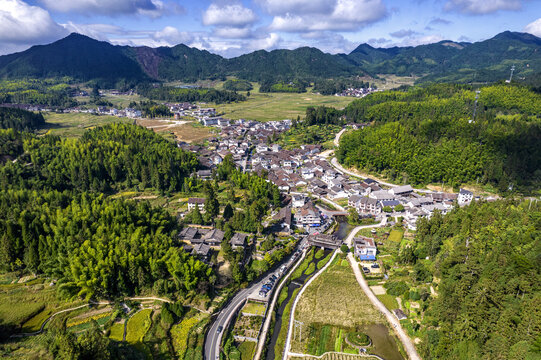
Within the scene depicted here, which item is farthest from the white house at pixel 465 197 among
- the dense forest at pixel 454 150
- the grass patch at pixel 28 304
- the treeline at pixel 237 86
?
the treeline at pixel 237 86

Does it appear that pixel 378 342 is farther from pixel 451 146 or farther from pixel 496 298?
pixel 451 146

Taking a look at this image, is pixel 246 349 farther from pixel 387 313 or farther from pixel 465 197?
pixel 465 197

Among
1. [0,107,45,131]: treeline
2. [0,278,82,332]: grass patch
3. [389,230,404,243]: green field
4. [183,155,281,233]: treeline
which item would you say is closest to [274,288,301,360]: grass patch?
[183,155,281,233]: treeline

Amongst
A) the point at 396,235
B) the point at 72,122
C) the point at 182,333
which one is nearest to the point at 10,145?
the point at 72,122

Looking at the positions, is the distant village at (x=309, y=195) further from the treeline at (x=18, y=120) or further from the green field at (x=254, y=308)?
the treeline at (x=18, y=120)

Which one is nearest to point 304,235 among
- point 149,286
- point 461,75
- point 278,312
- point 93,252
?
point 278,312
